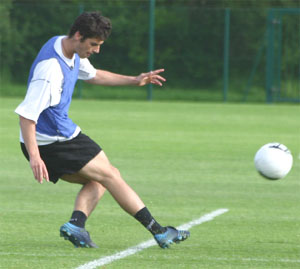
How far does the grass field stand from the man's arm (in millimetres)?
677

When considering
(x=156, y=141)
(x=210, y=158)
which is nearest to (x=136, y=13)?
(x=156, y=141)

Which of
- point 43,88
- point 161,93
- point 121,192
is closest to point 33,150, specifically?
point 43,88

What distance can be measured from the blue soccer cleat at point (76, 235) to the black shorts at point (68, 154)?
17.9 inches

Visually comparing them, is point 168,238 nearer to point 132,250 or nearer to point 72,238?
point 132,250

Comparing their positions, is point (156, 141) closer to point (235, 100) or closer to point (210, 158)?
point (210, 158)

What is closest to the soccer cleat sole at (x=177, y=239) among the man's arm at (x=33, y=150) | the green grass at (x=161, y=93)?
the man's arm at (x=33, y=150)

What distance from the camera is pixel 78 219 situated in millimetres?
7391

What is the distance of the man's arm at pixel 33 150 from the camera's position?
6.64 metres

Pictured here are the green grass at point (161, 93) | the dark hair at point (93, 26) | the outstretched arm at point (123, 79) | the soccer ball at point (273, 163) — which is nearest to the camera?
the dark hair at point (93, 26)

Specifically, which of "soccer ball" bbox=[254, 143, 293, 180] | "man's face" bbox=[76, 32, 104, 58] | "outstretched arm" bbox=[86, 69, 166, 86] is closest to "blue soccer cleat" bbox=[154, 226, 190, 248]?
"outstretched arm" bbox=[86, 69, 166, 86]

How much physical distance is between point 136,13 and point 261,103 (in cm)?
535

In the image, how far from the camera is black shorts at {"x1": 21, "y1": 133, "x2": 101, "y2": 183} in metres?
7.14

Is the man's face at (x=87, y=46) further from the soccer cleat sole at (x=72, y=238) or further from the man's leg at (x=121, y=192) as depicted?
the soccer cleat sole at (x=72, y=238)

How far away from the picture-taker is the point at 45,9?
103ft
